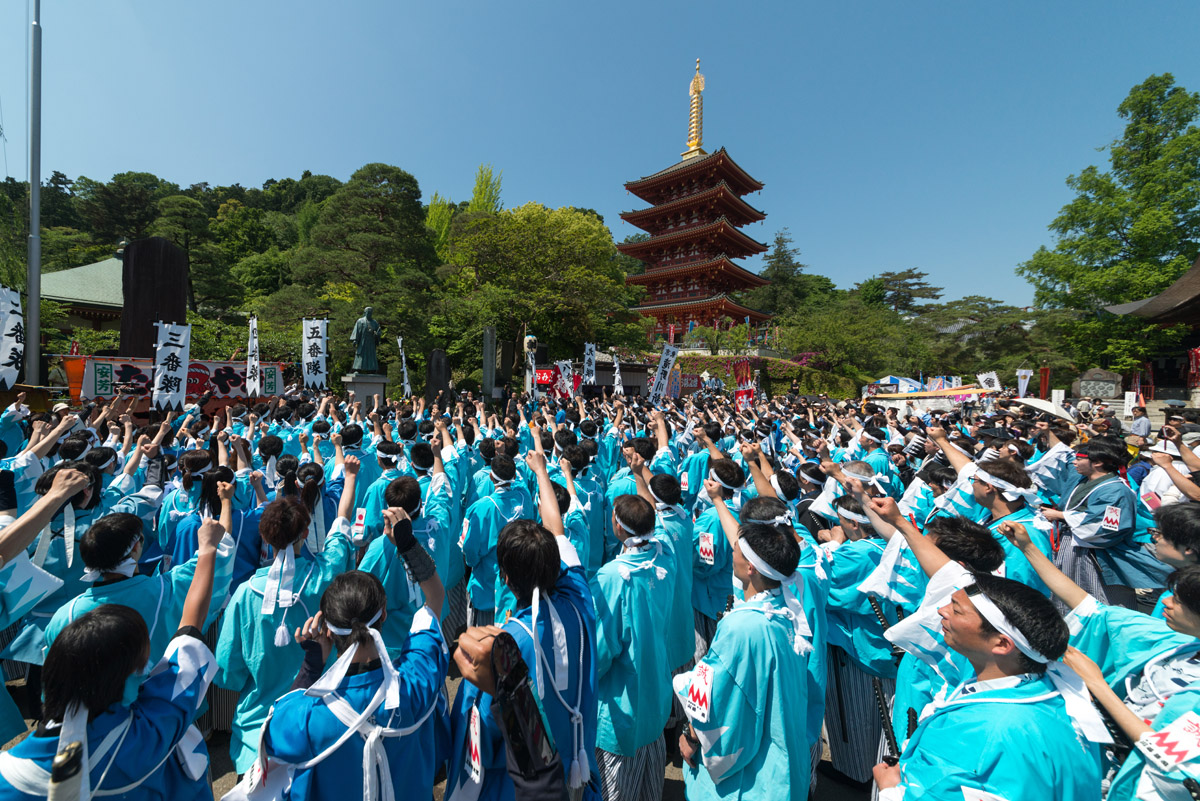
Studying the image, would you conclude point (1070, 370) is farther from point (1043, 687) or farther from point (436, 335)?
point (1043, 687)

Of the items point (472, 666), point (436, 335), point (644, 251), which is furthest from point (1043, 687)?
point (644, 251)

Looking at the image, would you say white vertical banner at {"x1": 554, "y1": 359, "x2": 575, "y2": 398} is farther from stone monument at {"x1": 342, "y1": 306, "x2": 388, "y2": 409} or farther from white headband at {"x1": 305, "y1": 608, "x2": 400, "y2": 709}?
white headband at {"x1": 305, "y1": 608, "x2": 400, "y2": 709}

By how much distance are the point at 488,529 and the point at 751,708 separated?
94.5 inches

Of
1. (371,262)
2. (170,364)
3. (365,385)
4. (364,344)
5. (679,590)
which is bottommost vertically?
(679,590)

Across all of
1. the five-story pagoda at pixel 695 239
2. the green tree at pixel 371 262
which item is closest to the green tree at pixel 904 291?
the five-story pagoda at pixel 695 239

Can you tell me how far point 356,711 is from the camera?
4.54 ft

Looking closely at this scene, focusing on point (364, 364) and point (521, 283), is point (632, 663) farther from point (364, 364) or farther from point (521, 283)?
point (521, 283)

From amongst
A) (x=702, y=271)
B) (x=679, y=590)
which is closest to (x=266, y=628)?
(x=679, y=590)

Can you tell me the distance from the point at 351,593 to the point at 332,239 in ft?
73.7

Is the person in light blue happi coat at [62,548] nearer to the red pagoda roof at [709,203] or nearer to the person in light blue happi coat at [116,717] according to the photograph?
the person in light blue happi coat at [116,717]

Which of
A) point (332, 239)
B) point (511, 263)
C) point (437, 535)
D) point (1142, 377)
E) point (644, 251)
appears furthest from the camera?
point (644, 251)

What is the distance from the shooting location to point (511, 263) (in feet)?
72.9

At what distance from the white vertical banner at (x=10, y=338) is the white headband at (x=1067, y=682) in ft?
33.3

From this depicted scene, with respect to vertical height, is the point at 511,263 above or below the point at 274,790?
above
